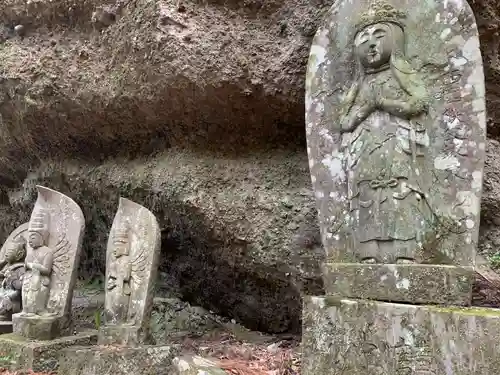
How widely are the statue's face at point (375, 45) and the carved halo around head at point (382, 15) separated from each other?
0.13 ft

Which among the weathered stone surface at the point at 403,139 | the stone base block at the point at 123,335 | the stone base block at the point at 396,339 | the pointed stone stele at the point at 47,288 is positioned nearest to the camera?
the stone base block at the point at 396,339

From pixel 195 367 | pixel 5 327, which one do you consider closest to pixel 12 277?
pixel 5 327

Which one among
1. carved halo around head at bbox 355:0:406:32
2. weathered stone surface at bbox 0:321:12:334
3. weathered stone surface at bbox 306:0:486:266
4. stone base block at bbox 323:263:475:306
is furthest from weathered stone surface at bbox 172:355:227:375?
carved halo around head at bbox 355:0:406:32

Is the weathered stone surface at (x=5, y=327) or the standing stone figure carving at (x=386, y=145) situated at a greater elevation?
the standing stone figure carving at (x=386, y=145)

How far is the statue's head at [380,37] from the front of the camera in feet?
10.6

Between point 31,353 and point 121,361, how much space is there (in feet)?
2.83

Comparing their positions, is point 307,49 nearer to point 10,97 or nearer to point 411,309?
point 411,309

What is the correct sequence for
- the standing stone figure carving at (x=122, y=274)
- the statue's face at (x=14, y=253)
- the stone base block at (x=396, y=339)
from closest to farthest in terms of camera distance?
1. the stone base block at (x=396, y=339)
2. the standing stone figure carving at (x=122, y=274)
3. the statue's face at (x=14, y=253)

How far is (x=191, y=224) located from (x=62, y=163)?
250 cm

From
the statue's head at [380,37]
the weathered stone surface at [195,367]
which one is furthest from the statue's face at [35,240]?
the statue's head at [380,37]

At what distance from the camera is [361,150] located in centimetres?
325

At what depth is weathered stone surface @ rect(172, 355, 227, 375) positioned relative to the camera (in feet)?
10.4

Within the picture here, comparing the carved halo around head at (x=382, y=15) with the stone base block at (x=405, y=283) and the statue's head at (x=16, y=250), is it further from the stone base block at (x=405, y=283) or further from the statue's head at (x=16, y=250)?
the statue's head at (x=16, y=250)

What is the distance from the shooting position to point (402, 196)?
9.96 ft
